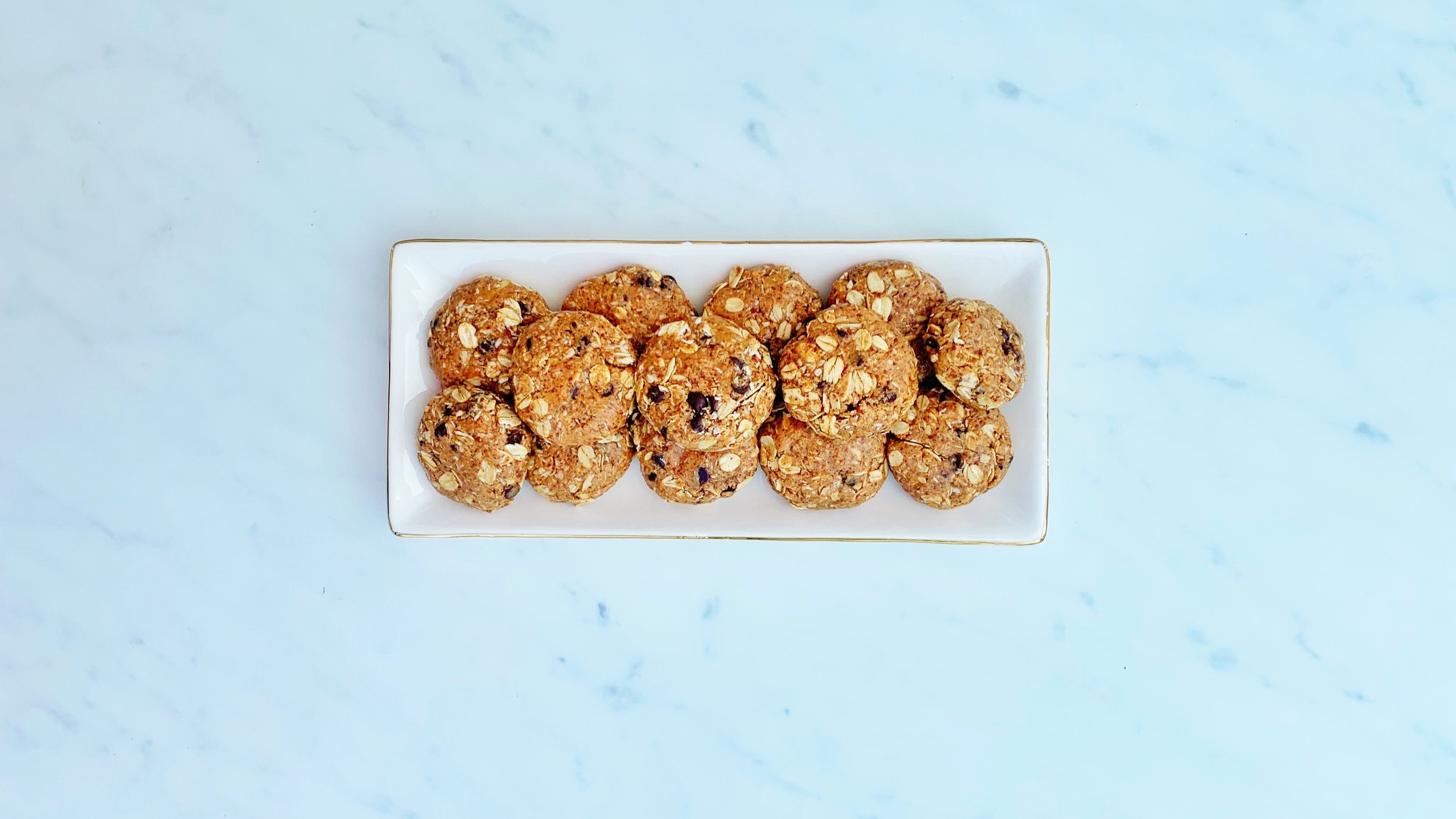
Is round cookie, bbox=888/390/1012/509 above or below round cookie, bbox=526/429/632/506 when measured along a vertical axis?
above

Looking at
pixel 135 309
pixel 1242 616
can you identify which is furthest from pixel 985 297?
pixel 135 309

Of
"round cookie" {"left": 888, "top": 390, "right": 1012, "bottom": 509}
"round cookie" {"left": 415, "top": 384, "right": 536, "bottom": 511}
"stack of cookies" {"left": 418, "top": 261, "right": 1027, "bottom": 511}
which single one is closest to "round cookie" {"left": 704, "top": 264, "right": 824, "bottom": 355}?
"stack of cookies" {"left": 418, "top": 261, "right": 1027, "bottom": 511}

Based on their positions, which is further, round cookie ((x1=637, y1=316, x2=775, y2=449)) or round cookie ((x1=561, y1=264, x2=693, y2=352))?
round cookie ((x1=561, y1=264, x2=693, y2=352))

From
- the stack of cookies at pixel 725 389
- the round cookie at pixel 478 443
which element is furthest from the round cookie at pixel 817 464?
the round cookie at pixel 478 443

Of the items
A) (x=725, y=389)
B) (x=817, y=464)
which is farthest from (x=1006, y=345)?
(x=725, y=389)

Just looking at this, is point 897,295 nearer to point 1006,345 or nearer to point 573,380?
point 1006,345

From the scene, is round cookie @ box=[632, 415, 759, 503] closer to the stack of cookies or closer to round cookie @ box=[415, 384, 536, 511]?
the stack of cookies
